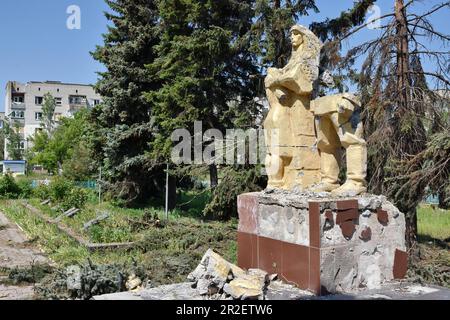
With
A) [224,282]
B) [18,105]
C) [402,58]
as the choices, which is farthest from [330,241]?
[18,105]

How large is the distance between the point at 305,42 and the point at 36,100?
193 feet

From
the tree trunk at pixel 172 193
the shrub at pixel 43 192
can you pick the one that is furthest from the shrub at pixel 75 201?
the shrub at pixel 43 192

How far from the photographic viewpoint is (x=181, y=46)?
45.5 ft

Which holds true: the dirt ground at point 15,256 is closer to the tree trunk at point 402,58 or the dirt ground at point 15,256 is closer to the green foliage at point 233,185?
the green foliage at point 233,185

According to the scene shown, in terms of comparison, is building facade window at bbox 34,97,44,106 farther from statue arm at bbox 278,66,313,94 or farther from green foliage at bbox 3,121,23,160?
statue arm at bbox 278,66,313,94

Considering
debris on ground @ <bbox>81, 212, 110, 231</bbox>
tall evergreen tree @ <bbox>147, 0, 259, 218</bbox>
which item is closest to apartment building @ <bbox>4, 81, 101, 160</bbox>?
tall evergreen tree @ <bbox>147, 0, 259, 218</bbox>

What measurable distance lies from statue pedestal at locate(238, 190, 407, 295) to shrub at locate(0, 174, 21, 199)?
21.8 meters

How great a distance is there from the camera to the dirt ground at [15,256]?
22.3ft

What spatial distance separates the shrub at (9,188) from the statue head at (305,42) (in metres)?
22.0

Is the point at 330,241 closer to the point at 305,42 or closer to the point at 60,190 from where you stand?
the point at 305,42

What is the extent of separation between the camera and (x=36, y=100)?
58438 mm

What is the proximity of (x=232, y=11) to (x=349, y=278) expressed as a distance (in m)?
11.4

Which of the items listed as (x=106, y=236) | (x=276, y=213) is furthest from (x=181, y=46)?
(x=276, y=213)
